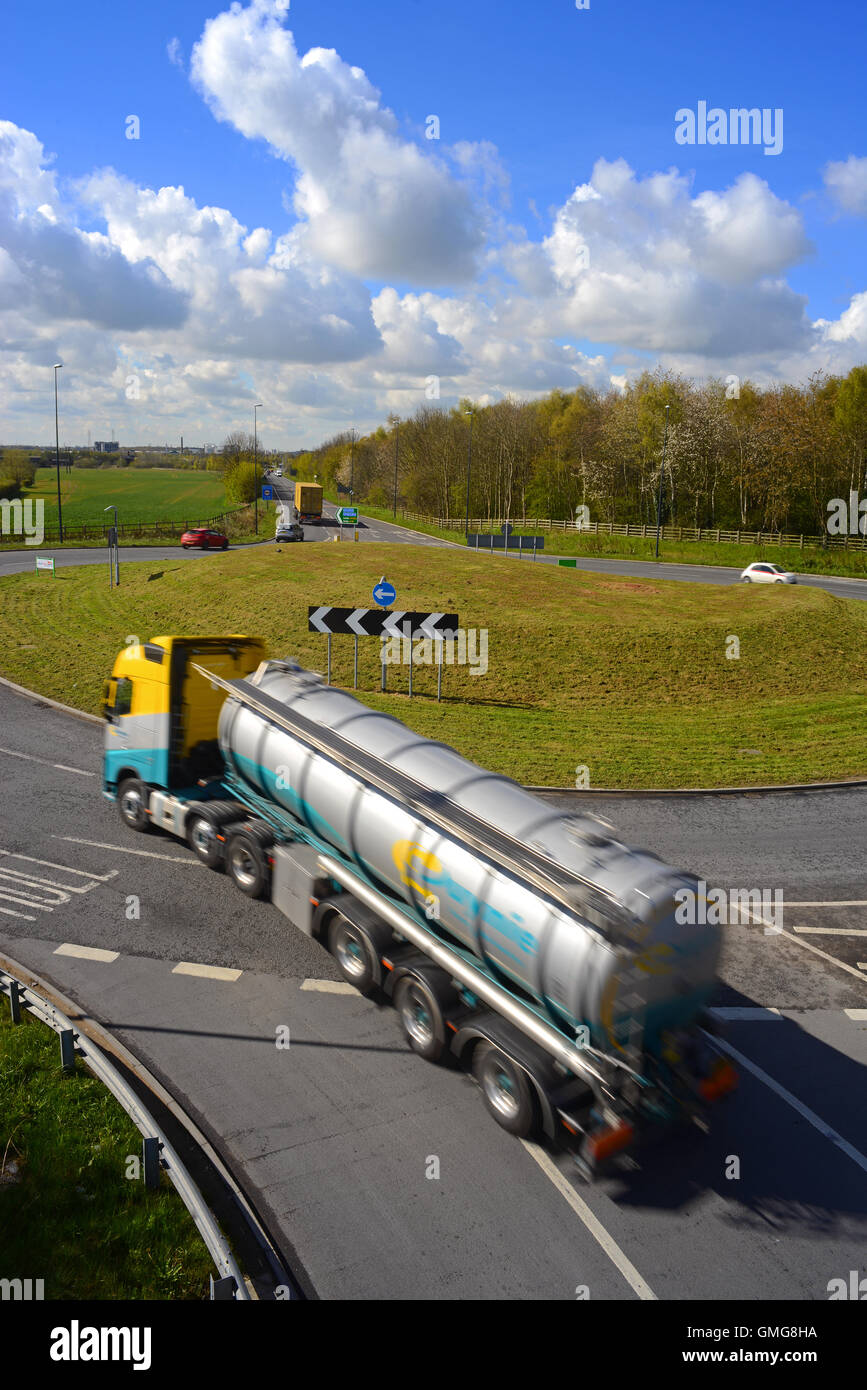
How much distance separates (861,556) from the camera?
5900 cm

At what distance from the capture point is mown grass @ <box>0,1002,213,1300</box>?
630 centimetres

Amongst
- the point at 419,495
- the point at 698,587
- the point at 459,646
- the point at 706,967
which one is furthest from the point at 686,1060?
the point at 419,495

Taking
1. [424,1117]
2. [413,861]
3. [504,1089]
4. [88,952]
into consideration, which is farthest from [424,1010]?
[88,952]

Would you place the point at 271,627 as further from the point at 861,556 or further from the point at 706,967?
the point at 861,556

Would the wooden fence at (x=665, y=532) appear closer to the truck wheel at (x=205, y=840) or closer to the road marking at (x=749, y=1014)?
the truck wheel at (x=205, y=840)

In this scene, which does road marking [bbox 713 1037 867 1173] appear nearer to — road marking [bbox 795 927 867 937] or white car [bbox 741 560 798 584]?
road marking [bbox 795 927 867 937]

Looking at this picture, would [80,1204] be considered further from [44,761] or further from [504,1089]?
[44,761]

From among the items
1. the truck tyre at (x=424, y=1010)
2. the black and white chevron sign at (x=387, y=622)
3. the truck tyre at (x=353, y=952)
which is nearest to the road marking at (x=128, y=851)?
the truck tyre at (x=353, y=952)

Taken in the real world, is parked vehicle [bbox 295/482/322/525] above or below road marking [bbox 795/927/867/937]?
above

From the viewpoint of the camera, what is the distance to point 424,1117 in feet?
27.5

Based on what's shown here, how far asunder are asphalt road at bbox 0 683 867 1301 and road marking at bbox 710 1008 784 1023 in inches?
2.0

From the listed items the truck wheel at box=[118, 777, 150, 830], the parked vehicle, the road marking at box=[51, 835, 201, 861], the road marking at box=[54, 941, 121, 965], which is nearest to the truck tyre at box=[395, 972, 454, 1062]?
the road marking at box=[54, 941, 121, 965]

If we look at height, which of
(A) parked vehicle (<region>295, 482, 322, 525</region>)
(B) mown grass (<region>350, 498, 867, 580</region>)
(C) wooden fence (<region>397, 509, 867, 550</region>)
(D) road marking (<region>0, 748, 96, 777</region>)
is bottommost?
(D) road marking (<region>0, 748, 96, 777</region>)

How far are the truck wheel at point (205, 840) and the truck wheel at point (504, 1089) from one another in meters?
6.13
